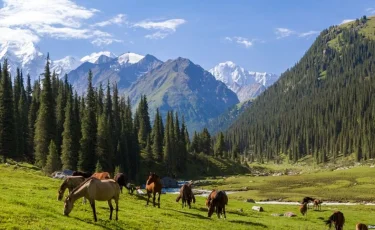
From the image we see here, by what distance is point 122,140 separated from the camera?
12775 cm

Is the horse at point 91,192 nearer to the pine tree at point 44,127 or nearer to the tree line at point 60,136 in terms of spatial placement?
the tree line at point 60,136

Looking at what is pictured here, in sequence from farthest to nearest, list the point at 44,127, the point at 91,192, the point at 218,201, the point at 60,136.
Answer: the point at 60,136 → the point at 44,127 → the point at 218,201 → the point at 91,192

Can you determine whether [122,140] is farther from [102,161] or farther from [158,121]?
[158,121]

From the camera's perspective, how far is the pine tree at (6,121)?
88188 millimetres

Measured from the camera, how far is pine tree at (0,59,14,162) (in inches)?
3472

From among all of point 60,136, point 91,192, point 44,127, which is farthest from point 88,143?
point 91,192

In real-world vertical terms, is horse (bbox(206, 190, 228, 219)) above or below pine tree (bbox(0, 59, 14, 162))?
below

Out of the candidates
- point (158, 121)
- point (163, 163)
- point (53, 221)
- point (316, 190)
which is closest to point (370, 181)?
point (316, 190)

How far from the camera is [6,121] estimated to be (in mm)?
91688

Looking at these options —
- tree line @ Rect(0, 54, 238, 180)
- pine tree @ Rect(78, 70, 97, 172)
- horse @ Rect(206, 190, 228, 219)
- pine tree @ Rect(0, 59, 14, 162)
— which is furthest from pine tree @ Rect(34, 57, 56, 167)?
horse @ Rect(206, 190, 228, 219)

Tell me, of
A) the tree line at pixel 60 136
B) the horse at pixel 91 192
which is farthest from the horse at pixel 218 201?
the tree line at pixel 60 136

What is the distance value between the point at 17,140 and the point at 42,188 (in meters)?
61.5

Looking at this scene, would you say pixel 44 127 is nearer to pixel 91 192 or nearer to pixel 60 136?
pixel 60 136

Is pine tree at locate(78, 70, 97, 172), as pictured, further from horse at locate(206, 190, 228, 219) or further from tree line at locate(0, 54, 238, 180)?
horse at locate(206, 190, 228, 219)
